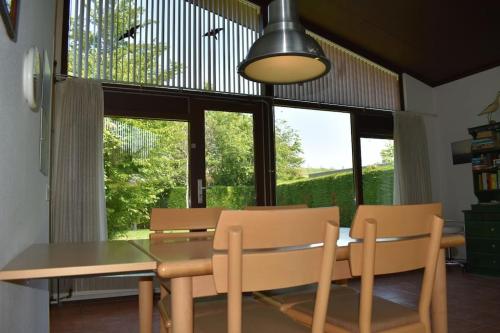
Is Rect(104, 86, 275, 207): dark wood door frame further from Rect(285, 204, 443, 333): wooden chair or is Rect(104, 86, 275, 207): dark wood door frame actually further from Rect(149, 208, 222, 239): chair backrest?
Rect(285, 204, 443, 333): wooden chair

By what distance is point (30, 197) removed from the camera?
5.79 feet

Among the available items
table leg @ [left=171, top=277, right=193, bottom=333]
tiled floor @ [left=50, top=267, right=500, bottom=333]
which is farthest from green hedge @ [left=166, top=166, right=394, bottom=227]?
table leg @ [left=171, top=277, right=193, bottom=333]

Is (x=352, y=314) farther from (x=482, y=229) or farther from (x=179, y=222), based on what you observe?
(x=482, y=229)

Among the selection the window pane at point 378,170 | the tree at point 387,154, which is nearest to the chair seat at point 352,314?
the window pane at point 378,170

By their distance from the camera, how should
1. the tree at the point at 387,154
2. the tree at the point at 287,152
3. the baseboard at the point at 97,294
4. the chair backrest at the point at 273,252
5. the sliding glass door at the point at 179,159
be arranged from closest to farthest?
the chair backrest at the point at 273,252 < the baseboard at the point at 97,294 < the sliding glass door at the point at 179,159 < the tree at the point at 287,152 < the tree at the point at 387,154

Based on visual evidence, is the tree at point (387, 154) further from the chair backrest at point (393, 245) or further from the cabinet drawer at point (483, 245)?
the chair backrest at point (393, 245)

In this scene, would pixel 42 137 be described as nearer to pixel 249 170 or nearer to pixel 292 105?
pixel 249 170

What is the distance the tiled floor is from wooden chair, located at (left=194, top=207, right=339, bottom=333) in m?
2.21

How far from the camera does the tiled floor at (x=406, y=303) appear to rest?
3.12 m

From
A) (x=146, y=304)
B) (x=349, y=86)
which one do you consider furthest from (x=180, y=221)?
(x=349, y=86)

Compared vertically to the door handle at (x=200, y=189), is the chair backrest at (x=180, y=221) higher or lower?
lower

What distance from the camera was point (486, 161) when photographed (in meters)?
5.19

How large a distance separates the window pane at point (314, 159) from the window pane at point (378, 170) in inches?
10.6

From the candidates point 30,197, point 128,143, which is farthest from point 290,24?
point 128,143
